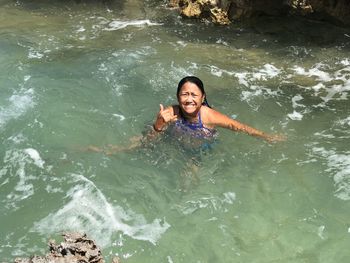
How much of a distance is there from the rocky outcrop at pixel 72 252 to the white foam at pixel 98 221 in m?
1.04

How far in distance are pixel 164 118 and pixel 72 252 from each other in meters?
2.50

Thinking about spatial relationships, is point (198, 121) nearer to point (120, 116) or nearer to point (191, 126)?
point (191, 126)

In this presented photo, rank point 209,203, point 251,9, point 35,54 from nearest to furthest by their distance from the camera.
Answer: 1. point 209,203
2. point 35,54
3. point 251,9

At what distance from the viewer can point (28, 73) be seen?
730cm

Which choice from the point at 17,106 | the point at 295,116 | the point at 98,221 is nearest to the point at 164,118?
the point at 98,221

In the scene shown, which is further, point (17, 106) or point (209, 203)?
point (17, 106)

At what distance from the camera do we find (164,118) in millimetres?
5371

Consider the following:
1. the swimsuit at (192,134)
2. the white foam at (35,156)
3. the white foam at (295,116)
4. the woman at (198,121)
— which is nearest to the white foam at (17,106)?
the white foam at (35,156)

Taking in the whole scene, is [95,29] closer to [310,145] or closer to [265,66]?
[265,66]

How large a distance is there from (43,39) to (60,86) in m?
2.26

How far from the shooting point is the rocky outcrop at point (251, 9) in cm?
917

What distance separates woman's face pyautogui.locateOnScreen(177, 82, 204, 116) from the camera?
201 inches

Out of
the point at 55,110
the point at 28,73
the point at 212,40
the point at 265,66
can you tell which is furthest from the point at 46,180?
the point at 212,40

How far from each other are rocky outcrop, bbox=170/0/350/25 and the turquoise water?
12.6 inches
